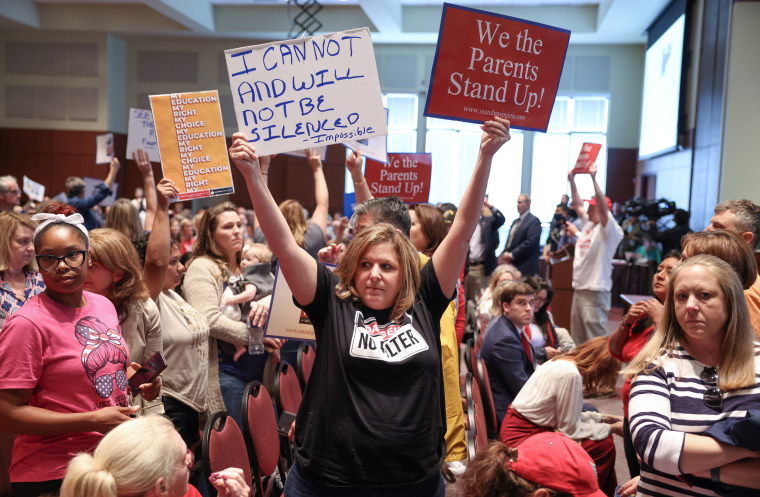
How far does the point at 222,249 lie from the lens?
3732mm

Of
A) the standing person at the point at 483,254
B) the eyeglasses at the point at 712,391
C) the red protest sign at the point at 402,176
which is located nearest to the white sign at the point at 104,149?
the red protest sign at the point at 402,176

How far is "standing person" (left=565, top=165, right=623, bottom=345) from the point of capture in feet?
22.6

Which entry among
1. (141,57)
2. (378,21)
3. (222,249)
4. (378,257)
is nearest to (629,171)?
(378,21)

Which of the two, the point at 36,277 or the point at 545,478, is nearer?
the point at 545,478

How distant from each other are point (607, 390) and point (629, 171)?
10913 millimetres

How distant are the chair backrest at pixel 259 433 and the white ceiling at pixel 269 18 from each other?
40.0ft

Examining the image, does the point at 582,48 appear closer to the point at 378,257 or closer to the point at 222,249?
the point at 222,249

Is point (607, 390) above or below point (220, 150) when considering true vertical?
below

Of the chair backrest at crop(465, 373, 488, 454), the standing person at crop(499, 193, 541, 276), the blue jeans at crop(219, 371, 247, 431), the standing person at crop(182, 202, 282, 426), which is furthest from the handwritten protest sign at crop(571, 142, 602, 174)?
the blue jeans at crop(219, 371, 247, 431)

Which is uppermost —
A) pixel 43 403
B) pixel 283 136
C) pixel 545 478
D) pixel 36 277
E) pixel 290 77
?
pixel 290 77

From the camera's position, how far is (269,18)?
Result: 1594cm

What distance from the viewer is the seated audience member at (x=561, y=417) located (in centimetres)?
321

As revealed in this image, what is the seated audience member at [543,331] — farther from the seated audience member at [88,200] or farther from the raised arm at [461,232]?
the seated audience member at [88,200]

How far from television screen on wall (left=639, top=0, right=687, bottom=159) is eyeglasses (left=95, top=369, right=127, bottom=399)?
434 inches
